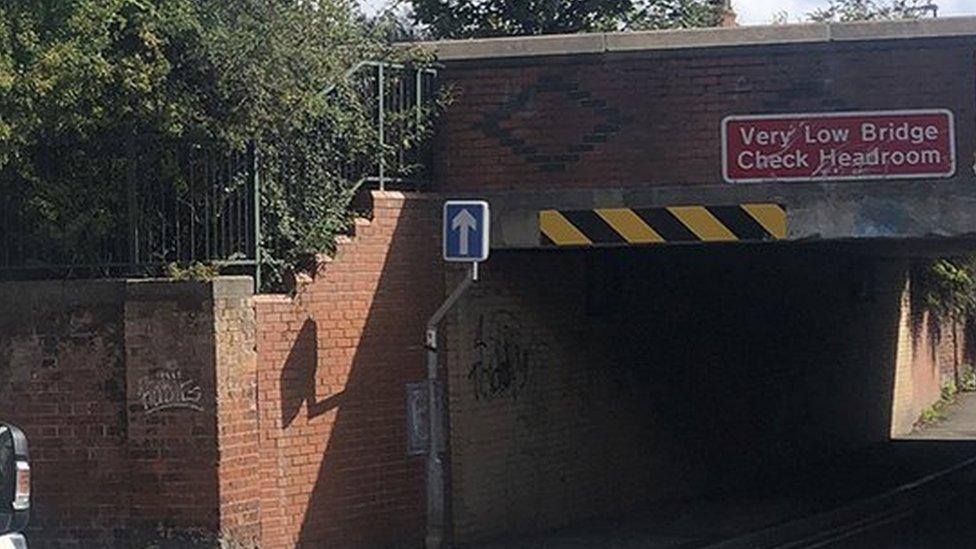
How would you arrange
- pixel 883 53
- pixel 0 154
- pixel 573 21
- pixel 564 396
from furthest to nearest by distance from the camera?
pixel 573 21, pixel 564 396, pixel 883 53, pixel 0 154

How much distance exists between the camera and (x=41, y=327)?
11641 mm

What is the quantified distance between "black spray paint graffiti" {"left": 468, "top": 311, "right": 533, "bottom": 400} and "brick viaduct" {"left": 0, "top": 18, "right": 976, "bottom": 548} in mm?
24

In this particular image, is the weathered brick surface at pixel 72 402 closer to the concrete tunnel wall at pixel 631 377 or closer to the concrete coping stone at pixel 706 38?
the concrete tunnel wall at pixel 631 377

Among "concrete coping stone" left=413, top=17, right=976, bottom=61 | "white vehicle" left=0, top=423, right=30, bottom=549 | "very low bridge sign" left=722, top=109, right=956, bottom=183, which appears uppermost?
"concrete coping stone" left=413, top=17, right=976, bottom=61

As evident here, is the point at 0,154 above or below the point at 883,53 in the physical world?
below

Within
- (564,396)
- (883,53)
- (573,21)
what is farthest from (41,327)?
(573,21)

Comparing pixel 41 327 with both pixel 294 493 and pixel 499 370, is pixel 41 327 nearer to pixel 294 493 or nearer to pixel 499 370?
pixel 294 493

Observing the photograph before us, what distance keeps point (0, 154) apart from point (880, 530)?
953 centimetres

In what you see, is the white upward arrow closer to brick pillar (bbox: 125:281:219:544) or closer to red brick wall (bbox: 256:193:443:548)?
red brick wall (bbox: 256:193:443:548)

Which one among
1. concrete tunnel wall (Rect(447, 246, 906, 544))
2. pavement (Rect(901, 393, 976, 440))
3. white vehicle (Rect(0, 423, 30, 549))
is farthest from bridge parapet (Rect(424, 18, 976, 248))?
pavement (Rect(901, 393, 976, 440))

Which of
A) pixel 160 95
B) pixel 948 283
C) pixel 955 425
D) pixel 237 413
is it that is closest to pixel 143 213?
pixel 160 95

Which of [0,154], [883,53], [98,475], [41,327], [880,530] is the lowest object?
[880,530]

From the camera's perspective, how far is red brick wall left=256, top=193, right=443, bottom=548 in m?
12.1

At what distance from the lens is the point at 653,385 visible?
690 inches
